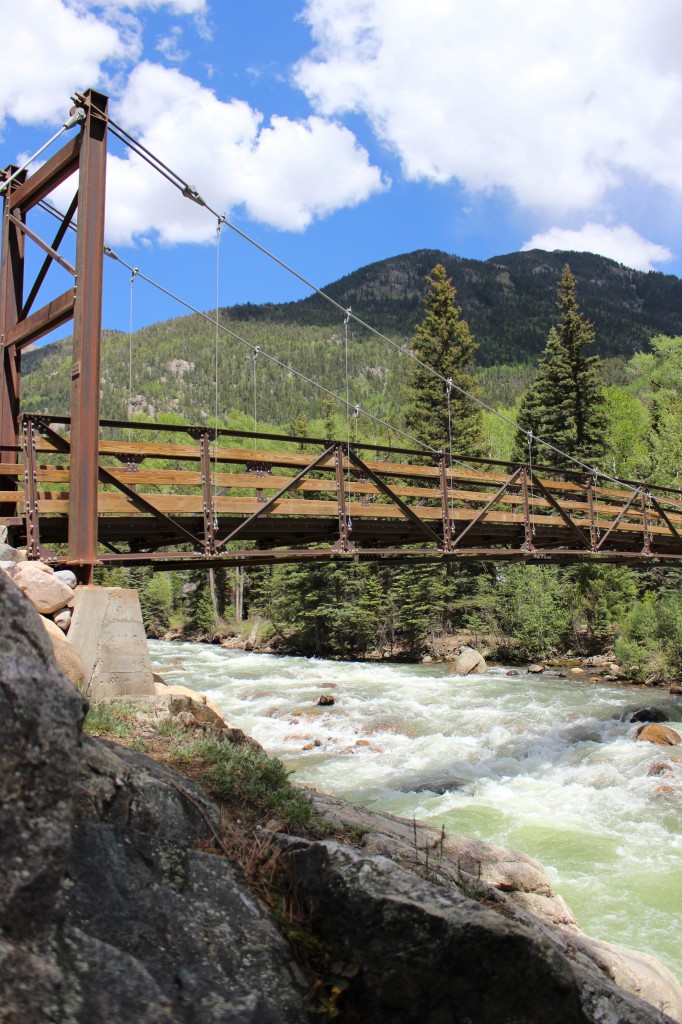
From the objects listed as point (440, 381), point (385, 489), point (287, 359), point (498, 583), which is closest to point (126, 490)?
point (385, 489)

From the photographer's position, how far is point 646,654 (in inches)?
812

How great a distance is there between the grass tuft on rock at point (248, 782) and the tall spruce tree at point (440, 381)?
2866 centimetres

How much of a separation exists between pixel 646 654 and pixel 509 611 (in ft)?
26.9

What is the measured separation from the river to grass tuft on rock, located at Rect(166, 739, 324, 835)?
3.47 meters

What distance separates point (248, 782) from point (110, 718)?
4.31 ft

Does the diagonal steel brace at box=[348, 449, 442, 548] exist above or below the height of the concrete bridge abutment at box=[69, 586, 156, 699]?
above

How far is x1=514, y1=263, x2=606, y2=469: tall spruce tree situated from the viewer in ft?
106

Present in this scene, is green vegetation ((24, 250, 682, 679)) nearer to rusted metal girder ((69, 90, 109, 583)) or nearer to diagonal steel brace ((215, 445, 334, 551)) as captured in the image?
rusted metal girder ((69, 90, 109, 583))

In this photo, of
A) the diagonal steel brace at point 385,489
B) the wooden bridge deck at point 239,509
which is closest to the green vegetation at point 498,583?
the wooden bridge deck at point 239,509

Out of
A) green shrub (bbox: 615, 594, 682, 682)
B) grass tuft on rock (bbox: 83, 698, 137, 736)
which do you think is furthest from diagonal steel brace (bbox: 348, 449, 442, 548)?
green shrub (bbox: 615, 594, 682, 682)

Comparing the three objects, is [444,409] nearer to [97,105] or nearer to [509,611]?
[509,611]

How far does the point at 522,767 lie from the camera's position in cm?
1111

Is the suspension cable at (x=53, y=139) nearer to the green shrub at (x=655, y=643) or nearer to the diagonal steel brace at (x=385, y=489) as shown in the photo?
the diagonal steel brace at (x=385, y=489)

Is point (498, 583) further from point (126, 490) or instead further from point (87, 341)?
point (87, 341)
